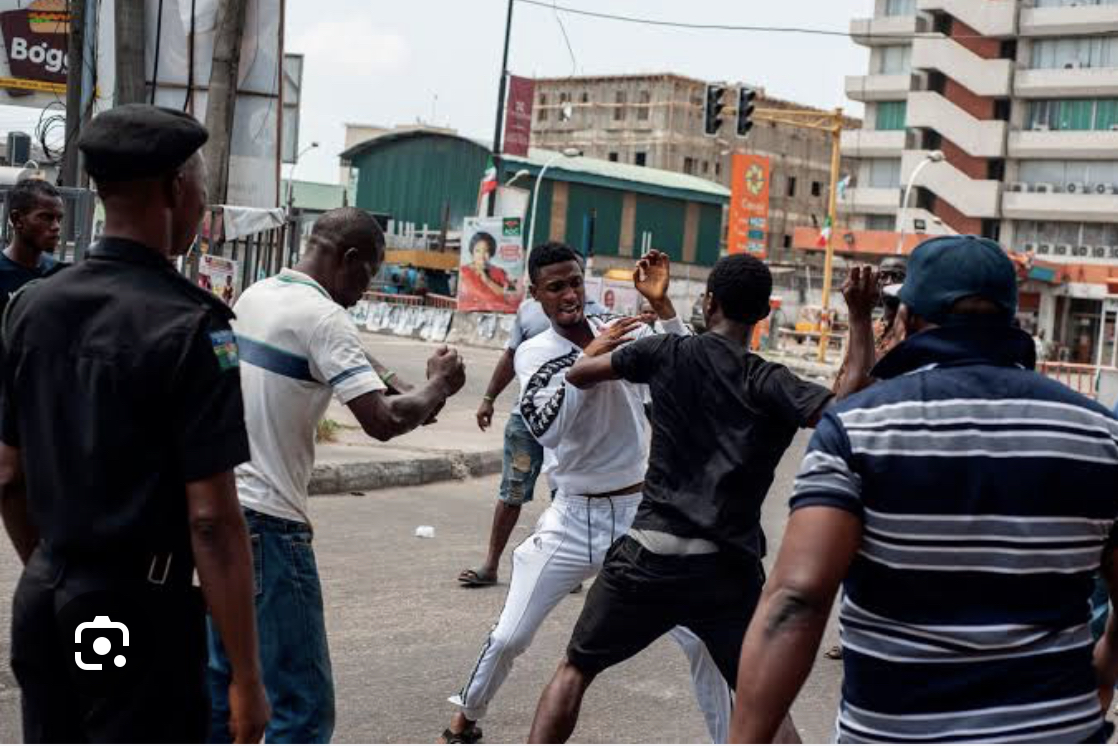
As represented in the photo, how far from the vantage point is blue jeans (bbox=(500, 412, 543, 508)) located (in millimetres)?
8953

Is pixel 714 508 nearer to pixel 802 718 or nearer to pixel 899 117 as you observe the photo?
pixel 802 718

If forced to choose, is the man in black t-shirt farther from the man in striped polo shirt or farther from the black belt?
the black belt

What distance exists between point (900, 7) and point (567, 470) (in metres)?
76.8

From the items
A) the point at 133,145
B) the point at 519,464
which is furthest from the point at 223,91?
the point at 133,145

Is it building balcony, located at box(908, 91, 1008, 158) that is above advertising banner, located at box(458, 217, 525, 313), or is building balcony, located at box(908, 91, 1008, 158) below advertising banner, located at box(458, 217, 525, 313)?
above

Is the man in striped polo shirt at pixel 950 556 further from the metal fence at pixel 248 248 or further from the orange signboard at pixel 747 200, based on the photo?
the orange signboard at pixel 747 200

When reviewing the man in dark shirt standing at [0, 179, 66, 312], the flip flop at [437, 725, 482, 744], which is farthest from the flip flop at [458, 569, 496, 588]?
the flip flop at [437, 725, 482, 744]

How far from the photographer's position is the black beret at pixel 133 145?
3.08m

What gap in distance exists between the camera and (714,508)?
4719 millimetres

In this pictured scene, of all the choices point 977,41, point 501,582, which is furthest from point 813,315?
point 501,582

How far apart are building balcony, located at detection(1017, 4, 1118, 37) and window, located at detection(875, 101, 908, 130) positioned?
1047 centimetres

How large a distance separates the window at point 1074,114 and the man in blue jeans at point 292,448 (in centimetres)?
6671

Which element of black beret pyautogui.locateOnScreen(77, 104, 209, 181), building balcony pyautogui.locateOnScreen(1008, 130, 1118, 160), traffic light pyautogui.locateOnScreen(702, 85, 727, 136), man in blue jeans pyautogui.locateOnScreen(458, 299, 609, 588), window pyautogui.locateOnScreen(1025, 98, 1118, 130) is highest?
window pyautogui.locateOnScreen(1025, 98, 1118, 130)

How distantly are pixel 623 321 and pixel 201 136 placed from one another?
236 cm
